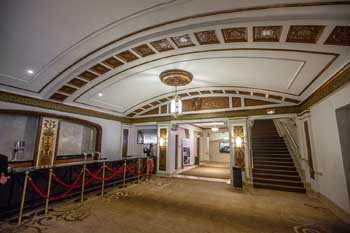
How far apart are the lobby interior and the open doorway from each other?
3.40 m

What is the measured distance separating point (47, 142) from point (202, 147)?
1107 centimetres

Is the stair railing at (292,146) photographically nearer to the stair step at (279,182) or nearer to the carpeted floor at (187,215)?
the stair step at (279,182)

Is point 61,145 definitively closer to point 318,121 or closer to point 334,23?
point 334,23

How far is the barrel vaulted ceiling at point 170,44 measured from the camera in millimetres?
2262

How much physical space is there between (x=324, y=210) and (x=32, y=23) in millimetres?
7466

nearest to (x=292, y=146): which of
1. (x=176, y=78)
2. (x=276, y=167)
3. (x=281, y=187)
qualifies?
(x=276, y=167)

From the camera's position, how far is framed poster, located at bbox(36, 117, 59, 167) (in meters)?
5.13

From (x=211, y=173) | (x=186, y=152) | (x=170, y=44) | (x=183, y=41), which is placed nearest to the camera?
(x=183, y=41)

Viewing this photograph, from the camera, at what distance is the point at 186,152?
1038 cm

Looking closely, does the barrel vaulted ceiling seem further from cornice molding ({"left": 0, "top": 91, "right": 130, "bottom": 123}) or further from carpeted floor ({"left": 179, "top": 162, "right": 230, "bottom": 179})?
carpeted floor ({"left": 179, "top": 162, "right": 230, "bottom": 179})

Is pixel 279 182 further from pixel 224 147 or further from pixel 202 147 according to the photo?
pixel 202 147

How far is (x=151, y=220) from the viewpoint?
10.3ft

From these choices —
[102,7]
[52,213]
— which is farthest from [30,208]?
[102,7]

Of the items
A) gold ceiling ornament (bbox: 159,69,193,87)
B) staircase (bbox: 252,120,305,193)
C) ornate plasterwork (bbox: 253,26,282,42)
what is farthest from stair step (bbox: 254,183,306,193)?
ornate plasterwork (bbox: 253,26,282,42)
